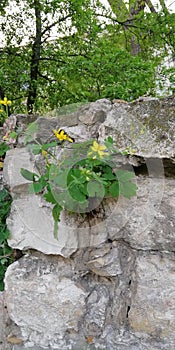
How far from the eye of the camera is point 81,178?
124 centimetres

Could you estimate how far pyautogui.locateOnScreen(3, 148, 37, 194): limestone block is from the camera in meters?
1.44

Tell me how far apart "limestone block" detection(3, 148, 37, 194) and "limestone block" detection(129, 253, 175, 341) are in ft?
1.62

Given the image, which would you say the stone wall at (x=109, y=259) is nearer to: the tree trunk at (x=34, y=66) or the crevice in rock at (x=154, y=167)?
the crevice in rock at (x=154, y=167)

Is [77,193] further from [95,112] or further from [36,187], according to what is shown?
[95,112]

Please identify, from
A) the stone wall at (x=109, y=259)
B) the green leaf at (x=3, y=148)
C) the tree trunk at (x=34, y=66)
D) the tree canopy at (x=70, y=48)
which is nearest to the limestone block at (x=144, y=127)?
the stone wall at (x=109, y=259)

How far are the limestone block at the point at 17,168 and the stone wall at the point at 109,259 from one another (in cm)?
Result: 2

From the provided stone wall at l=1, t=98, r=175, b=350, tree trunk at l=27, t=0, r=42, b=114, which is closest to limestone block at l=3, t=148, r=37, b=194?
stone wall at l=1, t=98, r=175, b=350

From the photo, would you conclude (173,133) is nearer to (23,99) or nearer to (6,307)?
(6,307)

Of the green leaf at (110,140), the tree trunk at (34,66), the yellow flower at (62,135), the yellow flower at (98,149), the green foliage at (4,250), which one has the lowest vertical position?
the green foliage at (4,250)

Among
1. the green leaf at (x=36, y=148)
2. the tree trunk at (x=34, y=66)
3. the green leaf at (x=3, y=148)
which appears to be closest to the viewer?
the green leaf at (x=36, y=148)

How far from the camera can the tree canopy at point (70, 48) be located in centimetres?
269

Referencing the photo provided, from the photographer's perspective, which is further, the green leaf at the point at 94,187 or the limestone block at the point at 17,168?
the limestone block at the point at 17,168

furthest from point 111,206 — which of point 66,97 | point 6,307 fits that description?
point 66,97

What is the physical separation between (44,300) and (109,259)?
10.6 inches
